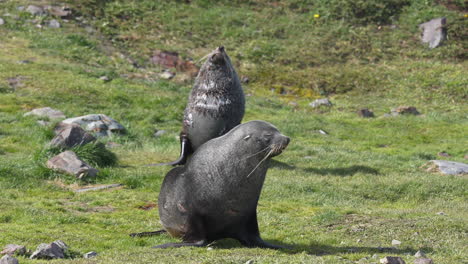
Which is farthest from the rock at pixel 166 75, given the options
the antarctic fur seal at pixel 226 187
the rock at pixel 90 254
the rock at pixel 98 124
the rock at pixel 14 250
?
the rock at pixel 14 250

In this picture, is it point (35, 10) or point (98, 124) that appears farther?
point (35, 10)

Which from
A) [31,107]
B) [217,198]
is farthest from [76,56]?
[217,198]

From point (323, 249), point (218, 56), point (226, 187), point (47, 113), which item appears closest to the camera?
point (226, 187)

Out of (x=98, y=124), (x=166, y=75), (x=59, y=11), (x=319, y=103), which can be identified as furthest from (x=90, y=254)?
(x=59, y=11)

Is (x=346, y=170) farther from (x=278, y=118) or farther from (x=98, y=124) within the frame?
(x=278, y=118)

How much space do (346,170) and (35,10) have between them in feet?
64.5

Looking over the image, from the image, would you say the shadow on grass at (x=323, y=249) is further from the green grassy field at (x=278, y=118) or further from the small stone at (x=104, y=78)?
the small stone at (x=104, y=78)

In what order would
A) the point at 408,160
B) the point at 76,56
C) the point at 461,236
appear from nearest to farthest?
the point at 461,236 → the point at 408,160 → the point at 76,56

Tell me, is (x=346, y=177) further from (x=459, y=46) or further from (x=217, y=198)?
(x=459, y=46)

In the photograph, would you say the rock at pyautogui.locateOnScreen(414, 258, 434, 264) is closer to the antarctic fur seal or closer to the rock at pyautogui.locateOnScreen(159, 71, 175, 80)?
the antarctic fur seal

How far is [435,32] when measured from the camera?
3297 cm

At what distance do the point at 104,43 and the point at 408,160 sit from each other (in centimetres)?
1636

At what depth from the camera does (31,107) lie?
66.9ft

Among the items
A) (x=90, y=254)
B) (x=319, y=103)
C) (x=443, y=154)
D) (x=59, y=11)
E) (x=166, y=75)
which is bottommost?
(x=319, y=103)
